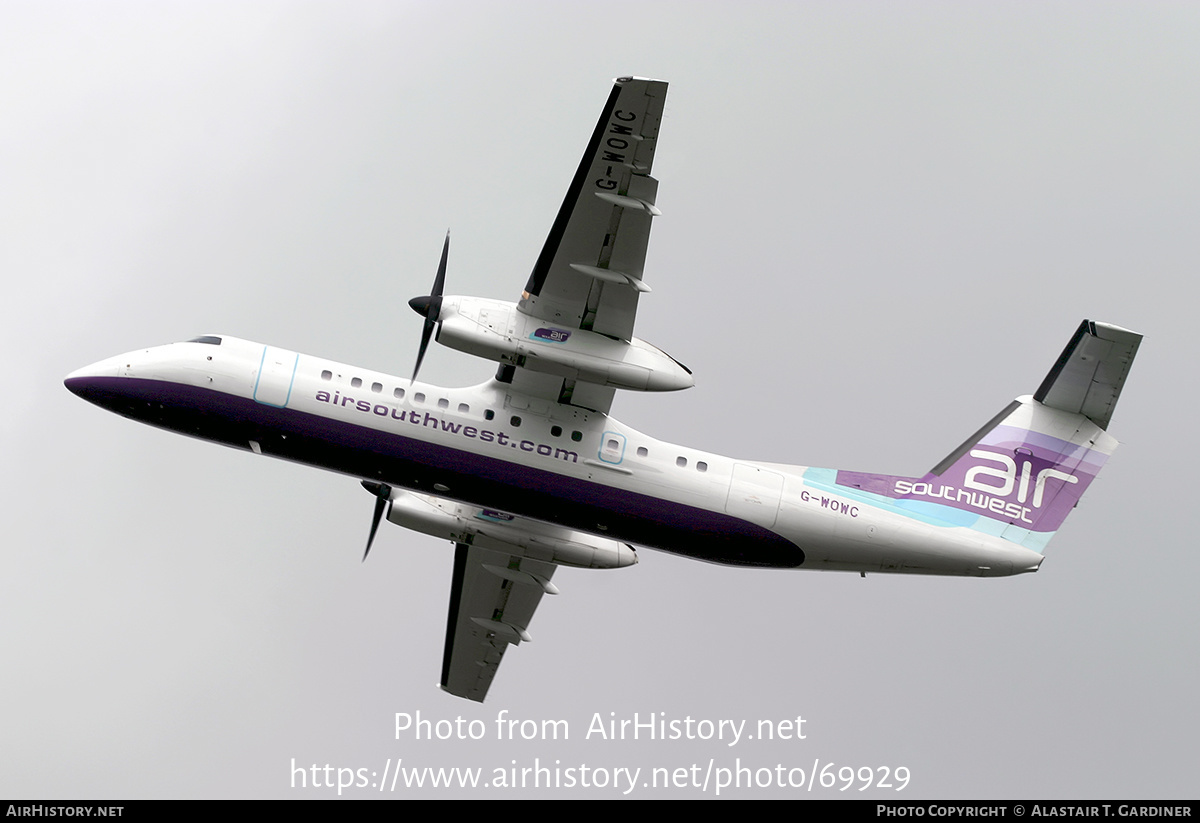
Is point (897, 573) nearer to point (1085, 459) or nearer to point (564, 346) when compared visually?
point (1085, 459)

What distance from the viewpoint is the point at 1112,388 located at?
23.9 metres

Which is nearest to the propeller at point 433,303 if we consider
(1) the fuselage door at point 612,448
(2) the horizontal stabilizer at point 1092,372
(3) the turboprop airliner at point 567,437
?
(3) the turboprop airliner at point 567,437

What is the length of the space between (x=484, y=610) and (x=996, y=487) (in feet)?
36.1

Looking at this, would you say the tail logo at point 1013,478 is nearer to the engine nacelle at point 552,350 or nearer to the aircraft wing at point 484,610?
the engine nacelle at point 552,350

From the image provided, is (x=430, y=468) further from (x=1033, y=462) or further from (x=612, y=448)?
(x=1033, y=462)

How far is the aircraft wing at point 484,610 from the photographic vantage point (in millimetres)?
27266

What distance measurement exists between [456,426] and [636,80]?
6911 millimetres

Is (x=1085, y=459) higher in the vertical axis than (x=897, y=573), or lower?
higher

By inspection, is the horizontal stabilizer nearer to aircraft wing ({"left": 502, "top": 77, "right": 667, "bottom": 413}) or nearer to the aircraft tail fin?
the aircraft tail fin

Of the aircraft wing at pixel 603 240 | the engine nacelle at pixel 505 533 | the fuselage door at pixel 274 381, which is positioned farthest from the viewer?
the engine nacelle at pixel 505 533

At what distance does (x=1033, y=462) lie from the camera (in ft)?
81.1

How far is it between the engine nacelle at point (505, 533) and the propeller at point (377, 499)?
0.20 metres

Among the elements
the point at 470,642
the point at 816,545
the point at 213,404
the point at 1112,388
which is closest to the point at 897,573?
the point at 816,545

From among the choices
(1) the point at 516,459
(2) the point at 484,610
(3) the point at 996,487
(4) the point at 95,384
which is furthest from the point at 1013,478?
(4) the point at 95,384
